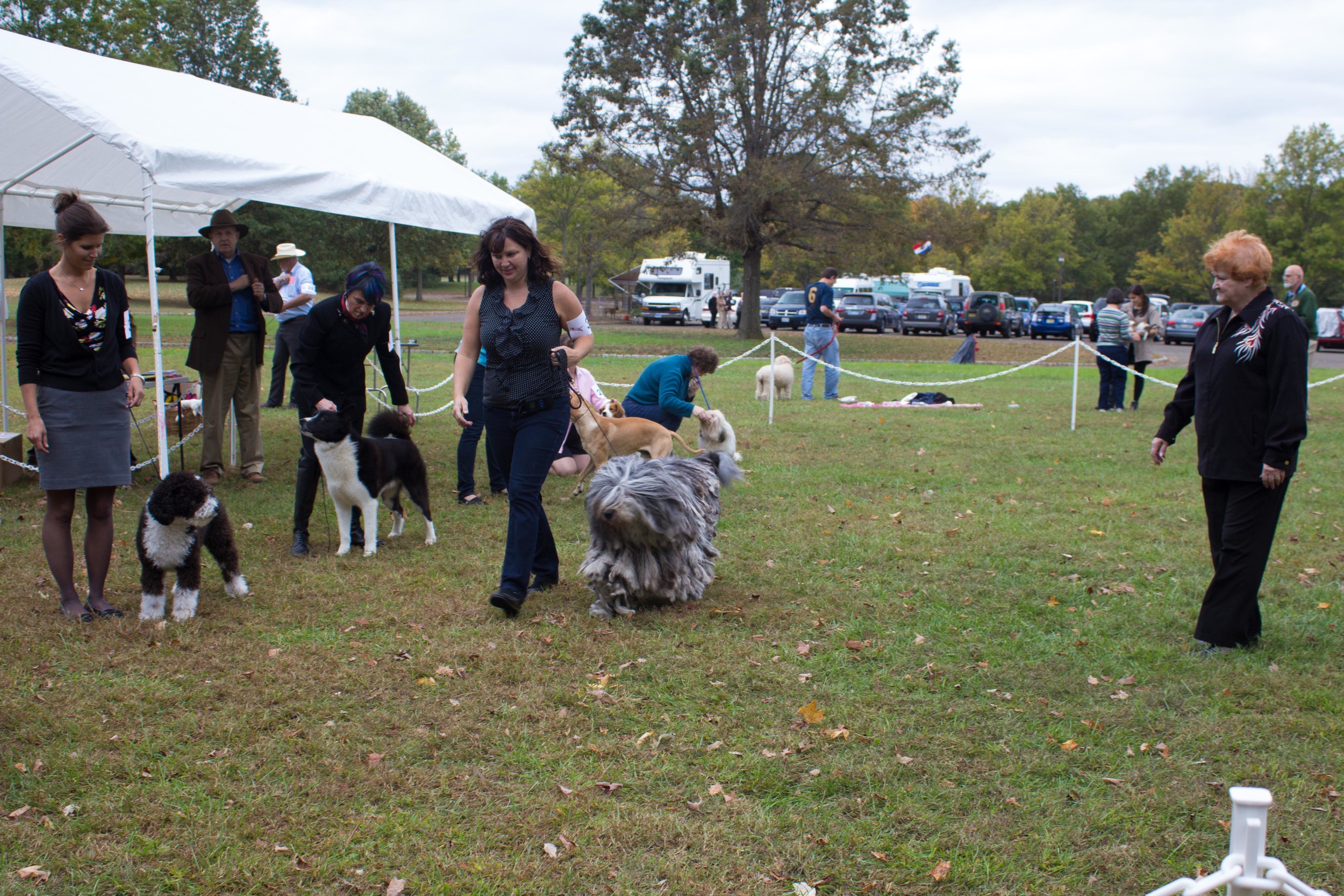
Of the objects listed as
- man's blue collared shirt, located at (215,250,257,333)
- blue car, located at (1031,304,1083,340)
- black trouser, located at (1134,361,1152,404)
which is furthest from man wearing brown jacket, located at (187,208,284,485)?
blue car, located at (1031,304,1083,340)

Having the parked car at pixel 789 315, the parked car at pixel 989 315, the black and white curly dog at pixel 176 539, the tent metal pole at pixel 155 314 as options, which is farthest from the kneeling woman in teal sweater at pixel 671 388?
the parked car at pixel 789 315

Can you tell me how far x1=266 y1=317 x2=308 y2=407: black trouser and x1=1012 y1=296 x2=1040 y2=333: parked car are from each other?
3060 centimetres

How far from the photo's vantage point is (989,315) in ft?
117

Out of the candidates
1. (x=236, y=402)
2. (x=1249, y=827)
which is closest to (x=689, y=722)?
(x=1249, y=827)

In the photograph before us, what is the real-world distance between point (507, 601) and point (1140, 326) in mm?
11596

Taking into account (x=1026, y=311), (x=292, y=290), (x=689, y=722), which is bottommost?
(x=689, y=722)

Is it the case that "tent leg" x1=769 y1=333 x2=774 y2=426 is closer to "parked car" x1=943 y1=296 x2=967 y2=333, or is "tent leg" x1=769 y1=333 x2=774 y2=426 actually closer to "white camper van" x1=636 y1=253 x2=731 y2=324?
"parked car" x1=943 y1=296 x2=967 y2=333

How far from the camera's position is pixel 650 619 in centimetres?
506

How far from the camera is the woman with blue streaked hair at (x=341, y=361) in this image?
5973 mm

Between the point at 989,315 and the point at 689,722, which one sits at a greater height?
the point at 989,315

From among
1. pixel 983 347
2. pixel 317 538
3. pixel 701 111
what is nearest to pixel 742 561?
pixel 317 538

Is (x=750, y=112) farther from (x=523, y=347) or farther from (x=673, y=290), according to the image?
(x=523, y=347)

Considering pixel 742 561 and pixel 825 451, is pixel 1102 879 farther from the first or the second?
pixel 825 451

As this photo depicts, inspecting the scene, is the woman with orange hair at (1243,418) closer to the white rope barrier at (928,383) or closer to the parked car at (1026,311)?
the white rope barrier at (928,383)
